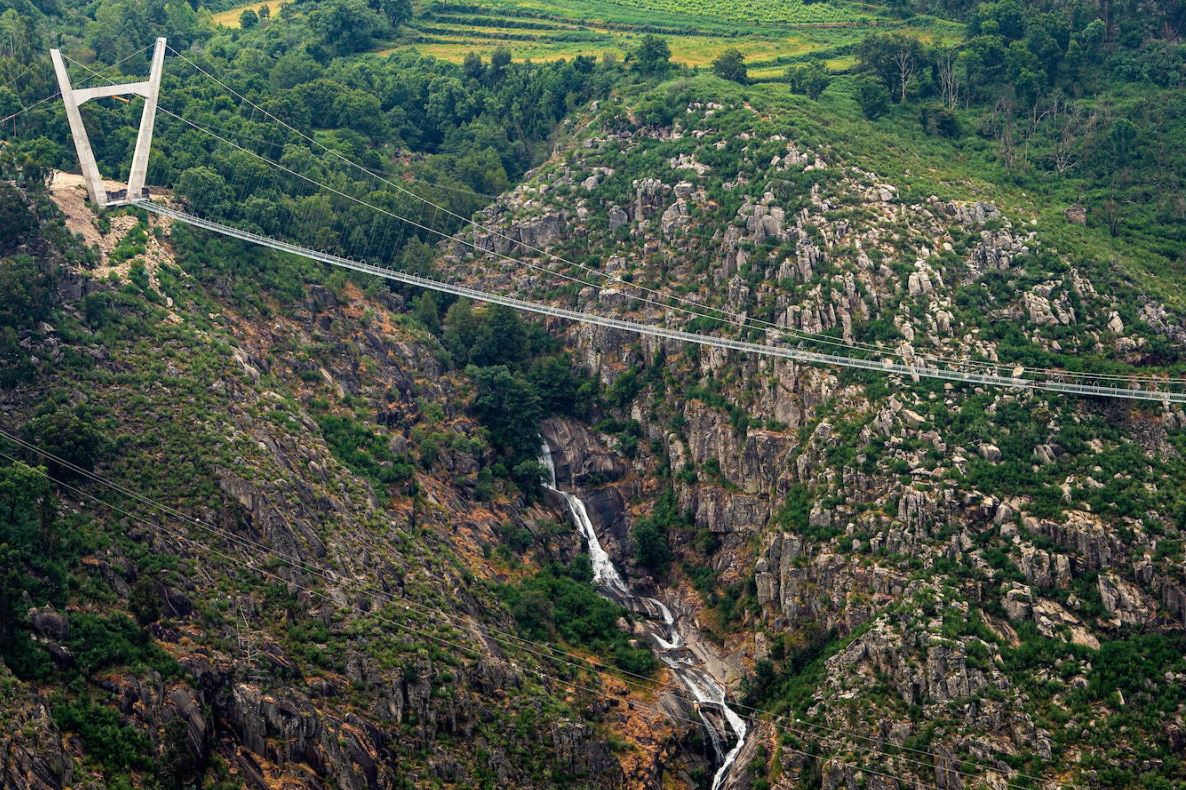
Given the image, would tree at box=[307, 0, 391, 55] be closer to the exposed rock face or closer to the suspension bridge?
the suspension bridge

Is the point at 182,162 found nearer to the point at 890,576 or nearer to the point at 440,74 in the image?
the point at 440,74

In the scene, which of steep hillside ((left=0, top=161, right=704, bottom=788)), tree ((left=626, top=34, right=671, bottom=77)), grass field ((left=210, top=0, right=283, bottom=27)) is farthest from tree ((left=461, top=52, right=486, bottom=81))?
steep hillside ((left=0, top=161, right=704, bottom=788))

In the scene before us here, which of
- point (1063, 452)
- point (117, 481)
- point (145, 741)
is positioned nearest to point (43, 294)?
point (117, 481)

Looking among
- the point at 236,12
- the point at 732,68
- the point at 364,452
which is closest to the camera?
the point at 364,452

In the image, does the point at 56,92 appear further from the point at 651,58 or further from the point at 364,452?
the point at 651,58

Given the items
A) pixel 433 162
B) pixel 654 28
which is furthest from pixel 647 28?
pixel 433 162

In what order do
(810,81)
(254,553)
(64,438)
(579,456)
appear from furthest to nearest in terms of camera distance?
(810,81), (579,456), (254,553), (64,438)

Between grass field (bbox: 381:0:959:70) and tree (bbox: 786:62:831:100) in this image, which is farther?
grass field (bbox: 381:0:959:70)
